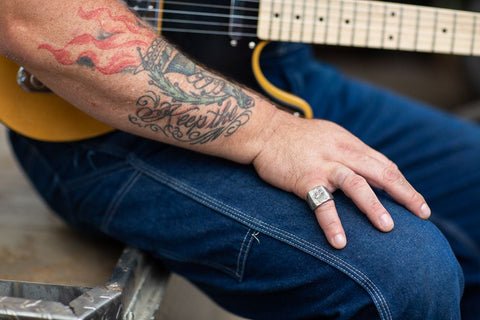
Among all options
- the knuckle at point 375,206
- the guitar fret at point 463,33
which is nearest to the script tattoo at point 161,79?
the knuckle at point 375,206

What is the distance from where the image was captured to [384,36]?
53.4 inches

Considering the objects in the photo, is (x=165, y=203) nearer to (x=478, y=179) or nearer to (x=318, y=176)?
(x=318, y=176)

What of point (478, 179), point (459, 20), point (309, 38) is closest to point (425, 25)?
point (459, 20)

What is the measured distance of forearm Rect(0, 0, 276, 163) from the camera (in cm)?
108

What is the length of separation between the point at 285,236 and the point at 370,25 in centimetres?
45

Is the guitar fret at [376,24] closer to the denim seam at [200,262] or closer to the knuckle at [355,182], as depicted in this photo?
the knuckle at [355,182]

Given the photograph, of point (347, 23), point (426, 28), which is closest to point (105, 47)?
point (347, 23)

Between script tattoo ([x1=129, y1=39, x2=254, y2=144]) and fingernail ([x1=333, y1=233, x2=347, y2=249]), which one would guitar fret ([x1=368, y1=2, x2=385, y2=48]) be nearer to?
script tattoo ([x1=129, y1=39, x2=254, y2=144])

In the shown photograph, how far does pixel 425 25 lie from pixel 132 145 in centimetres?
55

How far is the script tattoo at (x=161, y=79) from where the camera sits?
3.57 ft

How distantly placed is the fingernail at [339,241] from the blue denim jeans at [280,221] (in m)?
0.01

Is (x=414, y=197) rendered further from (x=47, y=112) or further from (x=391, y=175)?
(x=47, y=112)

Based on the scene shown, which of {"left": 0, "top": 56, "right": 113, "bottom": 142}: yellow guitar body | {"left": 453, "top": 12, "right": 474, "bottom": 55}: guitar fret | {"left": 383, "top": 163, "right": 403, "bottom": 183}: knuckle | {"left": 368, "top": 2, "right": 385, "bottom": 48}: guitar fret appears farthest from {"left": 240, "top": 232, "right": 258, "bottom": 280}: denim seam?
{"left": 453, "top": 12, "right": 474, "bottom": 55}: guitar fret

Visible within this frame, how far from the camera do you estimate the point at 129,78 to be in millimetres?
1100
